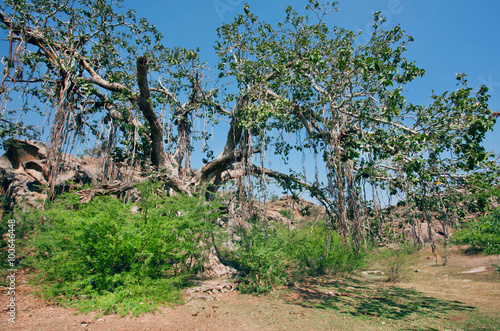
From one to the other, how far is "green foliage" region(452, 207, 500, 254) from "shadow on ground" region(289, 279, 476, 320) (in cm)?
155

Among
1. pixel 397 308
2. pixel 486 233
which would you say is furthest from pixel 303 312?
pixel 486 233

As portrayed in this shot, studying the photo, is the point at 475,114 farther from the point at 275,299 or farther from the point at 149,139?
the point at 149,139

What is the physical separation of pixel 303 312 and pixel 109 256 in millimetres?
3877

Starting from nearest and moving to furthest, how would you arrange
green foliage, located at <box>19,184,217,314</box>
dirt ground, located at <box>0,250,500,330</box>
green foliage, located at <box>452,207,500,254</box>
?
dirt ground, located at <box>0,250,500,330</box>, green foliage, located at <box>19,184,217,314</box>, green foliage, located at <box>452,207,500,254</box>

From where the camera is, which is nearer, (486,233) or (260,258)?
(486,233)

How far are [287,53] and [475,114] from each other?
4798 mm

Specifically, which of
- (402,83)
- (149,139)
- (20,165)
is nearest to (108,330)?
(149,139)

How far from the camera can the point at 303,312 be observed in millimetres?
5449

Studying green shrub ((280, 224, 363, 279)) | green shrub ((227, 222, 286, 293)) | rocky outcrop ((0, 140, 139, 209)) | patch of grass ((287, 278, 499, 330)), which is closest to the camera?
patch of grass ((287, 278, 499, 330))

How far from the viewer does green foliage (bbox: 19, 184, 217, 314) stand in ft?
15.1

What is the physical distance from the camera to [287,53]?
25.8 feet

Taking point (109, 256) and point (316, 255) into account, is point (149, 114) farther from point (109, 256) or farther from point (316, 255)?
point (316, 255)

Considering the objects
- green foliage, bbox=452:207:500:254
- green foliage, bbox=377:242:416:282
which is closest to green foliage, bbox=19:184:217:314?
green foliage, bbox=452:207:500:254

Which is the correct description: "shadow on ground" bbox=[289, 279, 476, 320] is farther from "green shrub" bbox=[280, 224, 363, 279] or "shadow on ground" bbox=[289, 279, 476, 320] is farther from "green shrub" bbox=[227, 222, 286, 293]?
"green shrub" bbox=[280, 224, 363, 279]
